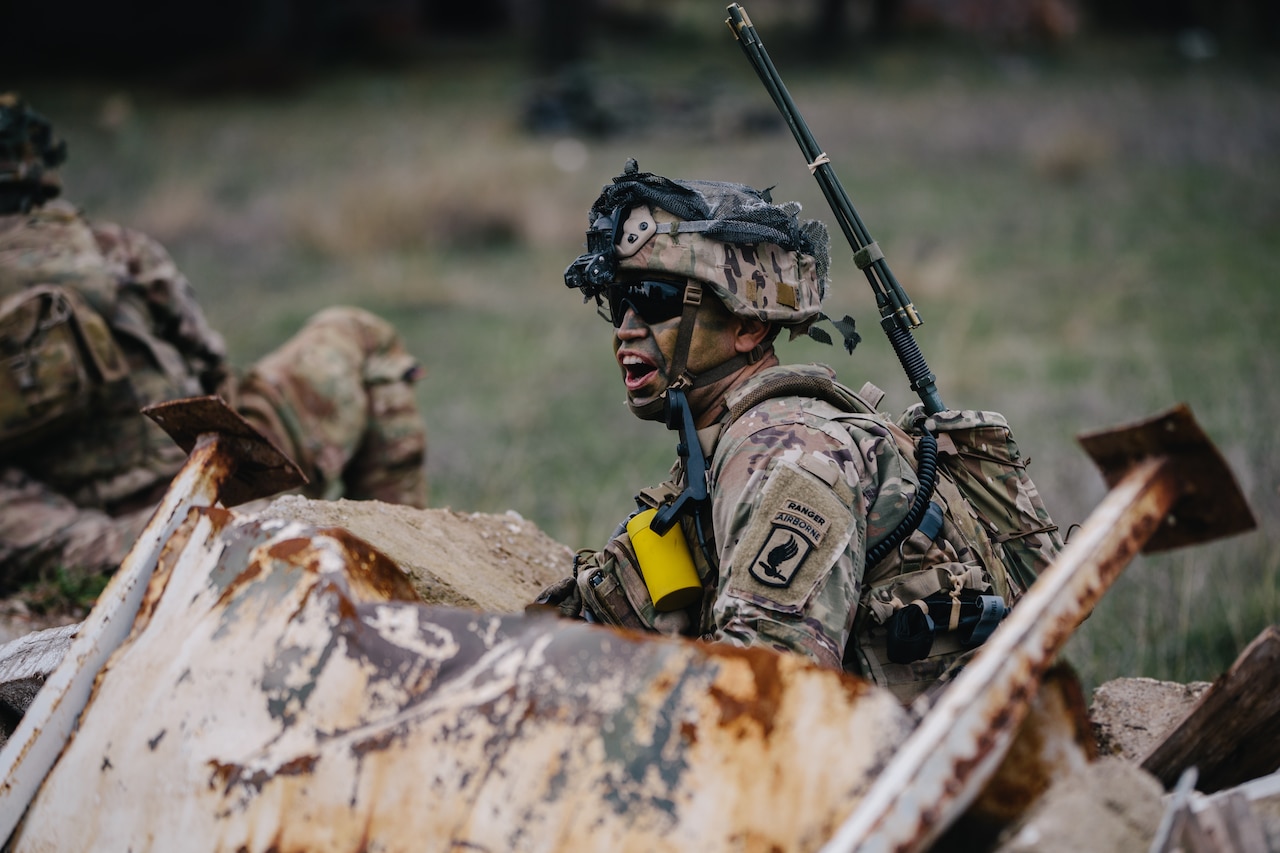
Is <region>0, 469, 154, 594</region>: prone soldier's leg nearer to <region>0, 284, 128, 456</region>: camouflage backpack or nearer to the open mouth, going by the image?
<region>0, 284, 128, 456</region>: camouflage backpack

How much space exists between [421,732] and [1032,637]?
1036 mm

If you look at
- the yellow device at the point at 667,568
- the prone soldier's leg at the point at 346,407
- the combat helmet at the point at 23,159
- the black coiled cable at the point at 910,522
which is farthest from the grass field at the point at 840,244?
the combat helmet at the point at 23,159

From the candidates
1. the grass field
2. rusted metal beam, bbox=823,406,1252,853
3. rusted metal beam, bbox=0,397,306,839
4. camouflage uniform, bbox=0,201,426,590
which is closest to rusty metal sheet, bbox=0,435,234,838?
rusted metal beam, bbox=0,397,306,839

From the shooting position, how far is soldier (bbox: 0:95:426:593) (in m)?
4.92

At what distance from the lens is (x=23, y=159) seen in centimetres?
555

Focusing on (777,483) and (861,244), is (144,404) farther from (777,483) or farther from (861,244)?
(777,483)

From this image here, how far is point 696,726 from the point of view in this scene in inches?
76.1

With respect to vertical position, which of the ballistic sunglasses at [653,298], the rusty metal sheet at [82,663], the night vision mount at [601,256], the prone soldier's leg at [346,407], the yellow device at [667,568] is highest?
the prone soldier's leg at [346,407]

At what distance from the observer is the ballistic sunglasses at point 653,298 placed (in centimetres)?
318

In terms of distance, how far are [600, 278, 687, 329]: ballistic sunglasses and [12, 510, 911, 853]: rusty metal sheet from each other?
117 cm

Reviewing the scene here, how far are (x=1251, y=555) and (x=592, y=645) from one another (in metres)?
5.06

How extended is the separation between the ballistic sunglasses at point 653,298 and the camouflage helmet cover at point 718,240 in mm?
38

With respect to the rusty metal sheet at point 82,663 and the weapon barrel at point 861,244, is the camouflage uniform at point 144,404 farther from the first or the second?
the weapon barrel at point 861,244

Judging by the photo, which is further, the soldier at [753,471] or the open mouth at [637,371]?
the open mouth at [637,371]
